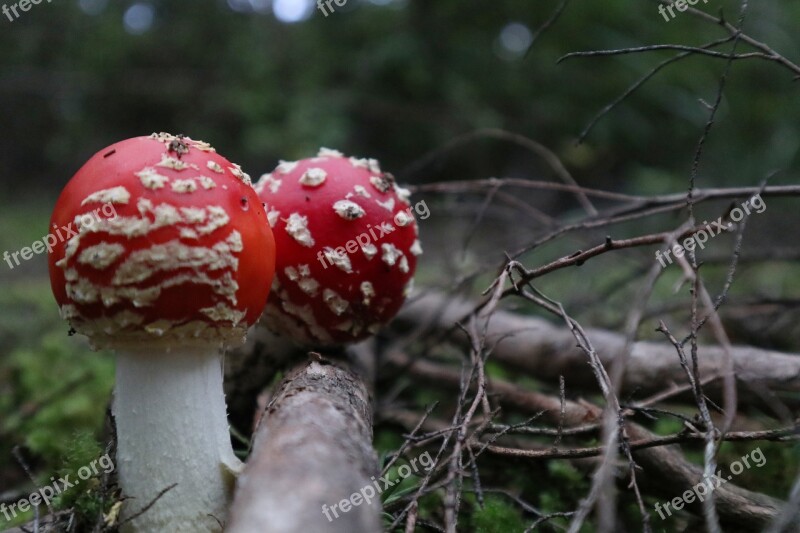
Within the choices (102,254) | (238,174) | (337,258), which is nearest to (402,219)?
(337,258)

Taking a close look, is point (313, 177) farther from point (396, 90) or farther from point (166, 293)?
point (396, 90)

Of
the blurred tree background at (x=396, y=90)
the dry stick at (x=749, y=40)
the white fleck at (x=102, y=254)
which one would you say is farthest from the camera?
the blurred tree background at (x=396, y=90)

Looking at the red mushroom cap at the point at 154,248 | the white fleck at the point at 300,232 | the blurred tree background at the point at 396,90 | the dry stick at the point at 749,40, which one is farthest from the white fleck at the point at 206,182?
the blurred tree background at the point at 396,90

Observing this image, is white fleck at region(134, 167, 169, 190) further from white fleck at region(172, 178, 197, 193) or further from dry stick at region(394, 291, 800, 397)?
dry stick at region(394, 291, 800, 397)

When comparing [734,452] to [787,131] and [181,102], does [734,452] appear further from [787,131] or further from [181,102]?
[181,102]

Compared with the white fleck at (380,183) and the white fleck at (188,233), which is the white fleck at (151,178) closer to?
the white fleck at (188,233)
